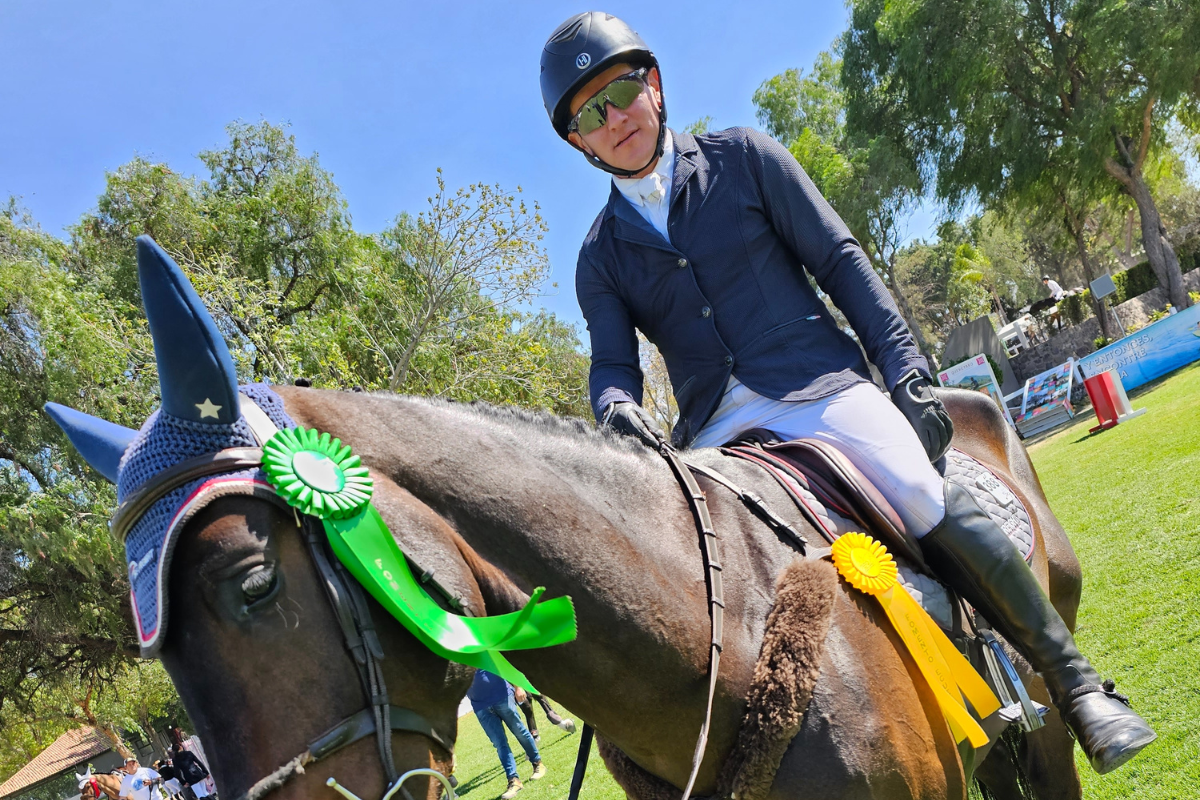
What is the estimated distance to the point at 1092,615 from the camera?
251 inches

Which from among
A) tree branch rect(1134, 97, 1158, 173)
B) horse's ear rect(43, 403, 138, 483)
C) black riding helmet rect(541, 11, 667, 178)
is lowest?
horse's ear rect(43, 403, 138, 483)

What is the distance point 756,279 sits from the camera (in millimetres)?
2729

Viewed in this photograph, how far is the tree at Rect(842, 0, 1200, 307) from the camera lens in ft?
75.1

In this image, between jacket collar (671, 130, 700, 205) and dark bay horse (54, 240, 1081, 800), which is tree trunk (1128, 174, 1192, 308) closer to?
jacket collar (671, 130, 700, 205)

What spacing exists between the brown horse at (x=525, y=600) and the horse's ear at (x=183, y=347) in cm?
19

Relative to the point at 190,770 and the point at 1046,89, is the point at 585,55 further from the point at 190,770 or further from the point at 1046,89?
the point at 1046,89

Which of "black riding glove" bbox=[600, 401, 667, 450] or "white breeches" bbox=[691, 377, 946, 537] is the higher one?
"black riding glove" bbox=[600, 401, 667, 450]

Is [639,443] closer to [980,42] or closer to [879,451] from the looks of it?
[879,451]

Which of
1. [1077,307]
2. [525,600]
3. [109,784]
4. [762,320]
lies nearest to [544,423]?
[525,600]

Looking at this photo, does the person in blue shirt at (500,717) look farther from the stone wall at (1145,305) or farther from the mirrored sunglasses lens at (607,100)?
the stone wall at (1145,305)

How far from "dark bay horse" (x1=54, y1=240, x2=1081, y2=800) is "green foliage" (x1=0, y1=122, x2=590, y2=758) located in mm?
12676

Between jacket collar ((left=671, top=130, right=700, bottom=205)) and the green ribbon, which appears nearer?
the green ribbon

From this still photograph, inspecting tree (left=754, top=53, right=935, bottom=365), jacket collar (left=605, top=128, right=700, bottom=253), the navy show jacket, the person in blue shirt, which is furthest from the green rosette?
tree (left=754, top=53, right=935, bottom=365)

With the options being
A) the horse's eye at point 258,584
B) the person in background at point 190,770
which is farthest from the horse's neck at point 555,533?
the person in background at point 190,770
